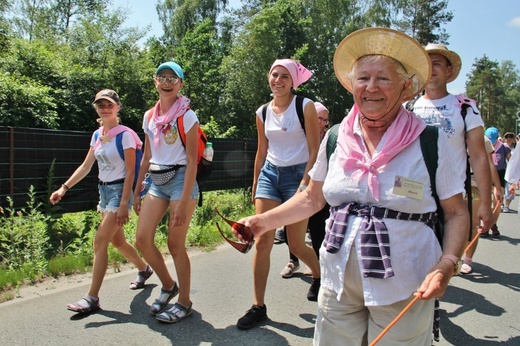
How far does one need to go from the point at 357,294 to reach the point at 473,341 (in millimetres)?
2177

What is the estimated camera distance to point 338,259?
6.77 ft

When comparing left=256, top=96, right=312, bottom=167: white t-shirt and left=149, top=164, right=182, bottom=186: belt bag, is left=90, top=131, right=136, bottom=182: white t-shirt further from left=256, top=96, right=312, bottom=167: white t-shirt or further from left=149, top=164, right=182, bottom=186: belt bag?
left=256, top=96, right=312, bottom=167: white t-shirt

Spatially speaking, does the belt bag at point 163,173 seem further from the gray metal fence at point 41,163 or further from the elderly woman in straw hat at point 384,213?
the gray metal fence at point 41,163

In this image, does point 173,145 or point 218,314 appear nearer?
point 173,145

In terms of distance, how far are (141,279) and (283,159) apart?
2120mm

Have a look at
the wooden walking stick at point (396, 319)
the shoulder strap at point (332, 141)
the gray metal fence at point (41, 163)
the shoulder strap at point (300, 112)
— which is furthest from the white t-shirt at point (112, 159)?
the wooden walking stick at point (396, 319)

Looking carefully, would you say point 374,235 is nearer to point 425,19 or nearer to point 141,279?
point 141,279

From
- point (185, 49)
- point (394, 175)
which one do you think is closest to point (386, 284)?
point (394, 175)

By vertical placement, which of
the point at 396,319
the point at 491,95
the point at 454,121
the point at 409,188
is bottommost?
the point at 396,319

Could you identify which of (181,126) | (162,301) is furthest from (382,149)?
(162,301)

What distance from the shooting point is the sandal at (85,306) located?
3.92 meters

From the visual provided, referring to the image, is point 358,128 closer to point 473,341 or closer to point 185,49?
point 473,341

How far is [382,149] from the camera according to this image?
6.66 ft

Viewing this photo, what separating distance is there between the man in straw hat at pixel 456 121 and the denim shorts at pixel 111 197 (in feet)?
9.34
